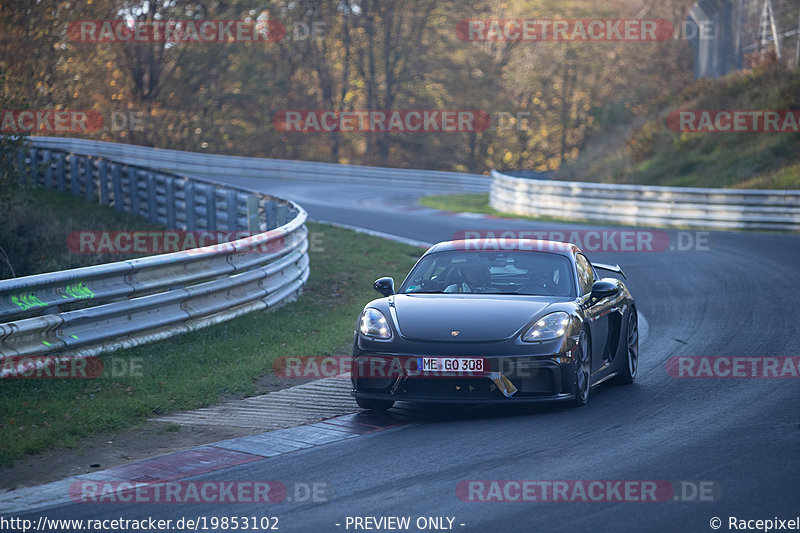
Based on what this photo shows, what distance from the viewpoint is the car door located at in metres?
8.21

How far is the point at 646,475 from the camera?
5664 mm

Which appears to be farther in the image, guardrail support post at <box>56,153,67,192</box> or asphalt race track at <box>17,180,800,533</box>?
guardrail support post at <box>56,153,67,192</box>

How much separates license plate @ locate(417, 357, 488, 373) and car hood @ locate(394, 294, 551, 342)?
0.17 meters

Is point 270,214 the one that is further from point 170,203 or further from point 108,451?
point 108,451

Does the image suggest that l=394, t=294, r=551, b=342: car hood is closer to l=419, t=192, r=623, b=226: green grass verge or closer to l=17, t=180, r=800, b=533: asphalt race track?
l=17, t=180, r=800, b=533: asphalt race track

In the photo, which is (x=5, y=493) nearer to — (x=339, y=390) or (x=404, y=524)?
(x=404, y=524)

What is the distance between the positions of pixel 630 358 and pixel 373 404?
2740 mm

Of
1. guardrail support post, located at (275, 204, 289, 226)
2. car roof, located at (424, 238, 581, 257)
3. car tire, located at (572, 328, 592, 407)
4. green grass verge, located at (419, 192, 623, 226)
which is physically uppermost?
car roof, located at (424, 238, 581, 257)

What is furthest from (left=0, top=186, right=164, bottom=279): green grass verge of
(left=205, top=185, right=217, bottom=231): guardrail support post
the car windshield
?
the car windshield

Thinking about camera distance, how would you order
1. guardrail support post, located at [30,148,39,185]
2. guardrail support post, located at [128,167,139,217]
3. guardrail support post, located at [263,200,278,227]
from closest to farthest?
1. guardrail support post, located at [263,200,278,227]
2. guardrail support post, located at [128,167,139,217]
3. guardrail support post, located at [30,148,39,185]

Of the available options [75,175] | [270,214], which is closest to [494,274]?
[270,214]

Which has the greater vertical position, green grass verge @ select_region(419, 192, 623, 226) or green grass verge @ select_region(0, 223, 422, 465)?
green grass verge @ select_region(0, 223, 422, 465)

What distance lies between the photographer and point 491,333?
7.36 metres

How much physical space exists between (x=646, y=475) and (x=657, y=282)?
407 inches
